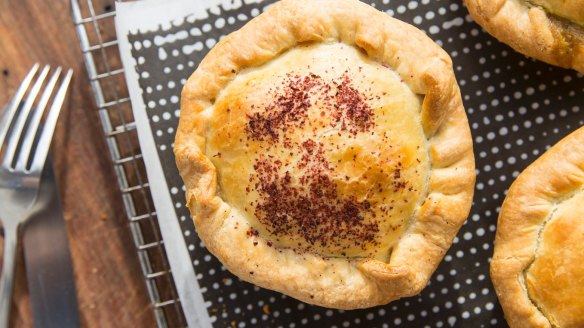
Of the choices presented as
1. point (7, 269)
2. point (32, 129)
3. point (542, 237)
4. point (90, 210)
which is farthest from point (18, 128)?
point (542, 237)

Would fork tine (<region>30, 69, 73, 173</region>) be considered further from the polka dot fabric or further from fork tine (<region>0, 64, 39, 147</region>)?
the polka dot fabric

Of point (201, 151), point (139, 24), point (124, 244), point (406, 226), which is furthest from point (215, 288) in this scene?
point (139, 24)

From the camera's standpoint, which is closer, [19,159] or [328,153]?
[328,153]

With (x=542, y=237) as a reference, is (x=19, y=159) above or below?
above

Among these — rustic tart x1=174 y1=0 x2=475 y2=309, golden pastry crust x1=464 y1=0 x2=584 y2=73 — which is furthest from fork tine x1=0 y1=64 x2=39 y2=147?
golden pastry crust x1=464 y1=0 x2=584 y2=73

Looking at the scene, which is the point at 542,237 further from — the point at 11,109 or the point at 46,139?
the point at 11,109

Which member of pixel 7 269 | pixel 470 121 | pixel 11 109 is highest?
pixel 11 109

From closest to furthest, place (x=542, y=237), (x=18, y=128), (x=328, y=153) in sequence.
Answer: (x=328, y=153) → (x=542, y=237) → (x=18, y=128)

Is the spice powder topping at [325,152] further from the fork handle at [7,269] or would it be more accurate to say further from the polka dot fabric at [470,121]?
the fork handle at [7,269]
